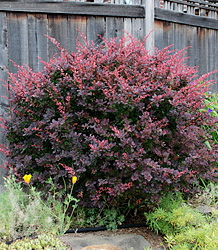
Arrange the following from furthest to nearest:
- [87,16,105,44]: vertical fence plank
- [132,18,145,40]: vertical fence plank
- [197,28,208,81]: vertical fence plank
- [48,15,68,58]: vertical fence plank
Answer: [197,28,208,81]: vertical fence plank < [132,18,145,40]: vertical fence plank < [87,16,105,44]: vertical fence plank < [48,15,68,58]: vertical fence plank

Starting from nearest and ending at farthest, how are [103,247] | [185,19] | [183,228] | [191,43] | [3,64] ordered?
[103,247] → [183,228] → [3,64] → [185,19] → [191,43]

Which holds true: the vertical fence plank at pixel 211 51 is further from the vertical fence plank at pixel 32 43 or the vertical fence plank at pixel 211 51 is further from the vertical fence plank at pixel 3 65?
the vertical fence plank at pixel 3 65

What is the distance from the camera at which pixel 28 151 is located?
3021 millimetres

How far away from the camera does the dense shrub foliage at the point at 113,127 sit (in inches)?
101

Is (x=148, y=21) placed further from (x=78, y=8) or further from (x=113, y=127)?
(x=113, y=127)

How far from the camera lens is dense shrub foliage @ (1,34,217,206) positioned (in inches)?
101

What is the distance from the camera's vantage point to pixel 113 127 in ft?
8.70

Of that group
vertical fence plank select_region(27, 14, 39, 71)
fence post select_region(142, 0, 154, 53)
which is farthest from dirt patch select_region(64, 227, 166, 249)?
fence post select_region(142, 0, 154, 53)

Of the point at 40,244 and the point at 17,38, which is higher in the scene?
the point at 17,38

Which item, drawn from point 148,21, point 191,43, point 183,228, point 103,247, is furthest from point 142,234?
point 191,43

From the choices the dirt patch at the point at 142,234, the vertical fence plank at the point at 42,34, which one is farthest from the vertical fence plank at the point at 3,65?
the dirt patch at the point at 142,234

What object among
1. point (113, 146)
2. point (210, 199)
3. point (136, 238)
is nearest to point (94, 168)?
point (113, 146)

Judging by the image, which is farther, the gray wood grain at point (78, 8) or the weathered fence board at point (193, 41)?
the weathered fence board at point (193, 41)

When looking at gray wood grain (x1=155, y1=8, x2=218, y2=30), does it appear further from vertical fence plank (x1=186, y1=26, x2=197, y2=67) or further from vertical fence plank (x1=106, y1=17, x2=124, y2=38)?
vertical fence plank (x1=106, y1=17, x2=124, y2=38)
